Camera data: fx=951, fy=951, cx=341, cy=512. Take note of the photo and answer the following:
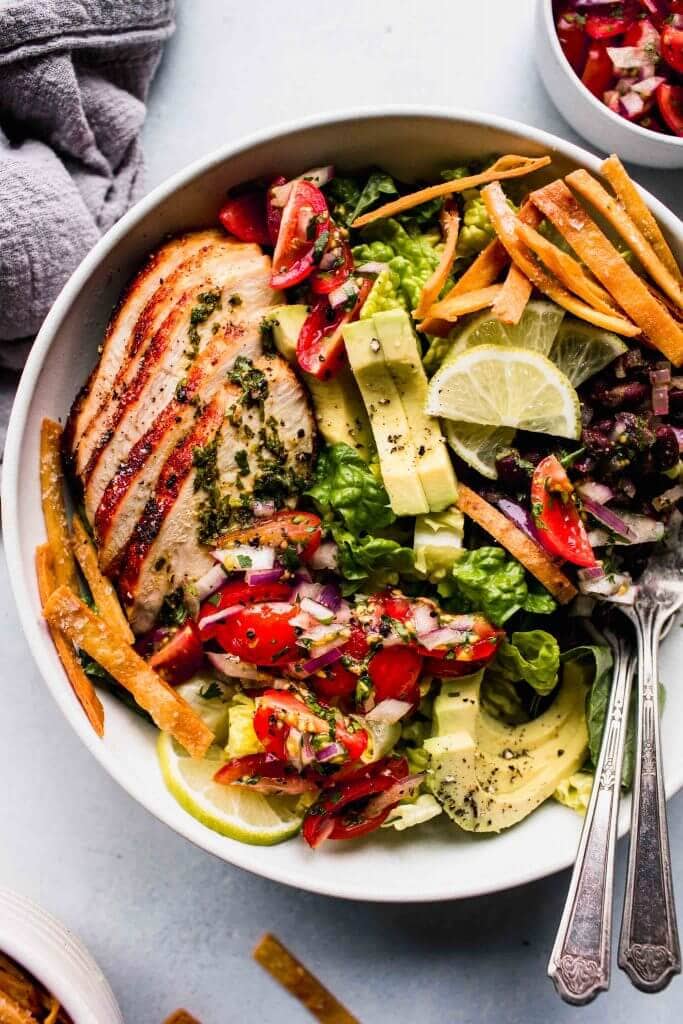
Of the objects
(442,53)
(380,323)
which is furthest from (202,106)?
(380,323)

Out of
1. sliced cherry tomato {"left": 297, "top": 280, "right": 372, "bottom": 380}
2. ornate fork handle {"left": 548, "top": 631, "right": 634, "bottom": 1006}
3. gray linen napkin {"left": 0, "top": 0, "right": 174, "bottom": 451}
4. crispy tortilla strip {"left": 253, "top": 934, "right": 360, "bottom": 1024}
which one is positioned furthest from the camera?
crispy tortilla strip {"left": 253, "top": 934, "right": 360, "bottom": 1024}

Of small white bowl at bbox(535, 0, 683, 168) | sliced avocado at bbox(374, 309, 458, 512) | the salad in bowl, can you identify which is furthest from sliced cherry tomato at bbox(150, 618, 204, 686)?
small white bowl at bbox(535, 0, 683, 168)

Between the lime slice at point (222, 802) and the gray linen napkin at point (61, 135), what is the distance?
1.30 m

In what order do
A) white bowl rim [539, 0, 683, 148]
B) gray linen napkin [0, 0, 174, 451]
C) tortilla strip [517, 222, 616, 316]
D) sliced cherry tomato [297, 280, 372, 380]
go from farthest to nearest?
gray linen napkin [0, 0, 174, 451] < white bowl rim [539, 0, 683, 148] < sliced cherry tomato [297, 280, 372, 380] < tortilla strip [517, 222, 616, 316]

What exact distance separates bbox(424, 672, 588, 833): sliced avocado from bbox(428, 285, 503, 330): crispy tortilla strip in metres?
1.08

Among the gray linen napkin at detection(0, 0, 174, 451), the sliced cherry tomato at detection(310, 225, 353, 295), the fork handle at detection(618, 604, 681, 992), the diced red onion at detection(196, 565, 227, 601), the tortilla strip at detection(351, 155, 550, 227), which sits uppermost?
the gray linen napkin at detection(0, 0, 174, 451)

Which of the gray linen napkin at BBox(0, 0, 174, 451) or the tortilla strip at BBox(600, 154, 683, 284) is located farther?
the gray linen napkin at BBox(0, 0, 174, 451)

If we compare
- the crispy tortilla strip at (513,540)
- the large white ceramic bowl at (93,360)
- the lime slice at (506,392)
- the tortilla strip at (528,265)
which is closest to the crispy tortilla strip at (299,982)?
the large white ceramic bowl at (93,360)

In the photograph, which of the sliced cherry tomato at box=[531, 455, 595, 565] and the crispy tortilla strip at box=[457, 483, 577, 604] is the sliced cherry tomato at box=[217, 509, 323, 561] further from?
the sliced cherry tomato at box=[531, 455, 595, 565]

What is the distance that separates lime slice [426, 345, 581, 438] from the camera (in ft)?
8.96

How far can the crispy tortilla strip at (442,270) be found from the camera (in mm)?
2781

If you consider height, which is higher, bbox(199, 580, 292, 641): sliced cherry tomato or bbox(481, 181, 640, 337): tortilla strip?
bbox(481, 181, 640, 337): tortilla strip

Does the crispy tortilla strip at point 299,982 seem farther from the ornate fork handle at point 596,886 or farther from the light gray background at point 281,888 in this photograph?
the ornate fork handle at point 596,886

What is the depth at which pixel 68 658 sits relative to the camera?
9.30 feet
